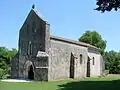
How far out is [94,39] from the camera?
3157 inches

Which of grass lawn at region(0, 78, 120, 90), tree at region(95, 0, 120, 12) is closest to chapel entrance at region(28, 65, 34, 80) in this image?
grass lawn at region(0, 78, 120, 90)

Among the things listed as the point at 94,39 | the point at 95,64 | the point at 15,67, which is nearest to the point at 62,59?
the point at 15,67

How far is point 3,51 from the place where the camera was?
6919cm

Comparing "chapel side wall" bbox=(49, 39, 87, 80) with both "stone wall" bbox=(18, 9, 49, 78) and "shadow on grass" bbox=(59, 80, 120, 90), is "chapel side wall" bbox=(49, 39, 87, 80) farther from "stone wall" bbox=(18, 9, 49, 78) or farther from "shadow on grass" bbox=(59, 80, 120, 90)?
"shadow on grass" bbox=(59, 80, 120, 90)

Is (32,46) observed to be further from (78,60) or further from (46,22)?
(78,60)

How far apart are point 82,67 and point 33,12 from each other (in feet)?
45.9

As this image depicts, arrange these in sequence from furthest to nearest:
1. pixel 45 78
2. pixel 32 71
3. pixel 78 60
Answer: pixel 78 60 → pixel 32 71 → pixel 45 78

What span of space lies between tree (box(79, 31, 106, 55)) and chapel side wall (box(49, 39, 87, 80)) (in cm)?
3270

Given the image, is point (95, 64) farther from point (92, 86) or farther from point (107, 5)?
point (107, 5)

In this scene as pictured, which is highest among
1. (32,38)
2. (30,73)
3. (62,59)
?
(32,38)

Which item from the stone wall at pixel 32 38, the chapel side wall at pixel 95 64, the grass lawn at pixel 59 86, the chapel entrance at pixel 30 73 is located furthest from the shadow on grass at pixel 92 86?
the chapel side wall at pixel 95 64

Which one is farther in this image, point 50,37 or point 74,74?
point 74,74

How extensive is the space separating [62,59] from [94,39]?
4064 cm

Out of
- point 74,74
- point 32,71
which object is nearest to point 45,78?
point 32,71
